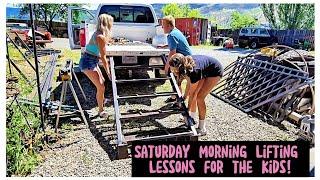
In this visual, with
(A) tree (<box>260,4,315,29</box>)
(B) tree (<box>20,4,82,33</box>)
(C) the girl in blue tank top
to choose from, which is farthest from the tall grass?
(A) tree (<box>260,4,315,29</box>)

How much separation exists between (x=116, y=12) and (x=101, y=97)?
10.9 ft

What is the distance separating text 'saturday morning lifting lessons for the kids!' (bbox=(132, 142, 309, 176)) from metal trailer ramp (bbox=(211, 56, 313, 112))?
158 centimetres

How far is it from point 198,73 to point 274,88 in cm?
229

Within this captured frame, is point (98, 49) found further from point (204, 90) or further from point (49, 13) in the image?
point (49, 13)

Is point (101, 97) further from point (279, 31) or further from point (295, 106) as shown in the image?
point (279, 31)

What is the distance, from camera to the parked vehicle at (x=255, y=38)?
21672 mm

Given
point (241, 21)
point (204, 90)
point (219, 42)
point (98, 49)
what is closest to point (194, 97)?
point (204, 90)

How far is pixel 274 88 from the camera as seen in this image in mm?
5801

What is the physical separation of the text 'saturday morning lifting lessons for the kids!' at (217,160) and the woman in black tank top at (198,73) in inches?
30.5

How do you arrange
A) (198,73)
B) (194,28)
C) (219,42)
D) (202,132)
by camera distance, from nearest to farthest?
(198,73) → (202,132) → (219,42) → (194,28)

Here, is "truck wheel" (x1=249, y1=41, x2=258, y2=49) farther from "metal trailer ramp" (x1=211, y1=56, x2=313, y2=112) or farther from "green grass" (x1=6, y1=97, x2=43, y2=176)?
"green grass" (x1=6, y1=97, x2=43, y2=176)

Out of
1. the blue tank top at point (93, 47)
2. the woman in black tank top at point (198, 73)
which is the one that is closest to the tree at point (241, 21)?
the woman in black tank top at point (198, 73)

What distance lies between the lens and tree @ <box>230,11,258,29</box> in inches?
1213

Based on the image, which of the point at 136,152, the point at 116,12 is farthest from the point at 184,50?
the point at 116,12
